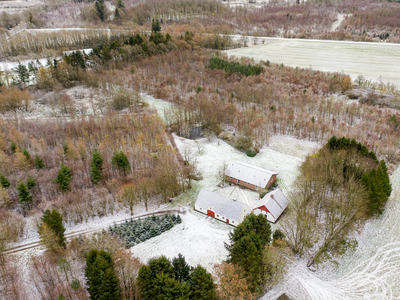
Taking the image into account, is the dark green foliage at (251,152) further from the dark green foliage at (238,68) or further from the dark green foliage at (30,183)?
the dark green foliage at (238,68)

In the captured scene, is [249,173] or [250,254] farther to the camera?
[249,173]

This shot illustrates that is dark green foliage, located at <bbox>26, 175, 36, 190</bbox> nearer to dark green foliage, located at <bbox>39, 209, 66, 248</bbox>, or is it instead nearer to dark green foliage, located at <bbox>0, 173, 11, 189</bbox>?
dark green foliage, located at <bbox>0, 173, 11, 189</bbox>

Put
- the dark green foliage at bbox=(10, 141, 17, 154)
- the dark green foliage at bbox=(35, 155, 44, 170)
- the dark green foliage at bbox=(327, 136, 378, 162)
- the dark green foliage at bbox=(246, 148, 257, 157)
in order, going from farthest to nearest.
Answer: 1. the dark green foliage at bbox=(246, 148, 257, 157)
2. the dark green foliage at bbox=(10, 141, 17, 154)
3. the dark green foliage at bbox=(35, 155, 44, 170)
4. the dark green foliage at bbox=(327, 136, 378, 162)

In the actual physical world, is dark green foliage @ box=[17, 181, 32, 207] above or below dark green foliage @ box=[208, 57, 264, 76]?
below

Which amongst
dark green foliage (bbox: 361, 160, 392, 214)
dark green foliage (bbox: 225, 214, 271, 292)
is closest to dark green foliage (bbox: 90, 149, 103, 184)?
dark green foliage (bbox: 225, 214, 271, 292)

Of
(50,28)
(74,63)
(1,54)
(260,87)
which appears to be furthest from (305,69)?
(50,28)

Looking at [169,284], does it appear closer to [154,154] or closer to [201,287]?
[201,287]

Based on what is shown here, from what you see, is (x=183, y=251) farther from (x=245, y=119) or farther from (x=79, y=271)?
Answer: (x=245, y=119)

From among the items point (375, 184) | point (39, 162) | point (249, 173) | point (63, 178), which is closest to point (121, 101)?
point (39, 162)

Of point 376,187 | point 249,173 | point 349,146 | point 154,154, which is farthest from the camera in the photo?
point 154,154
